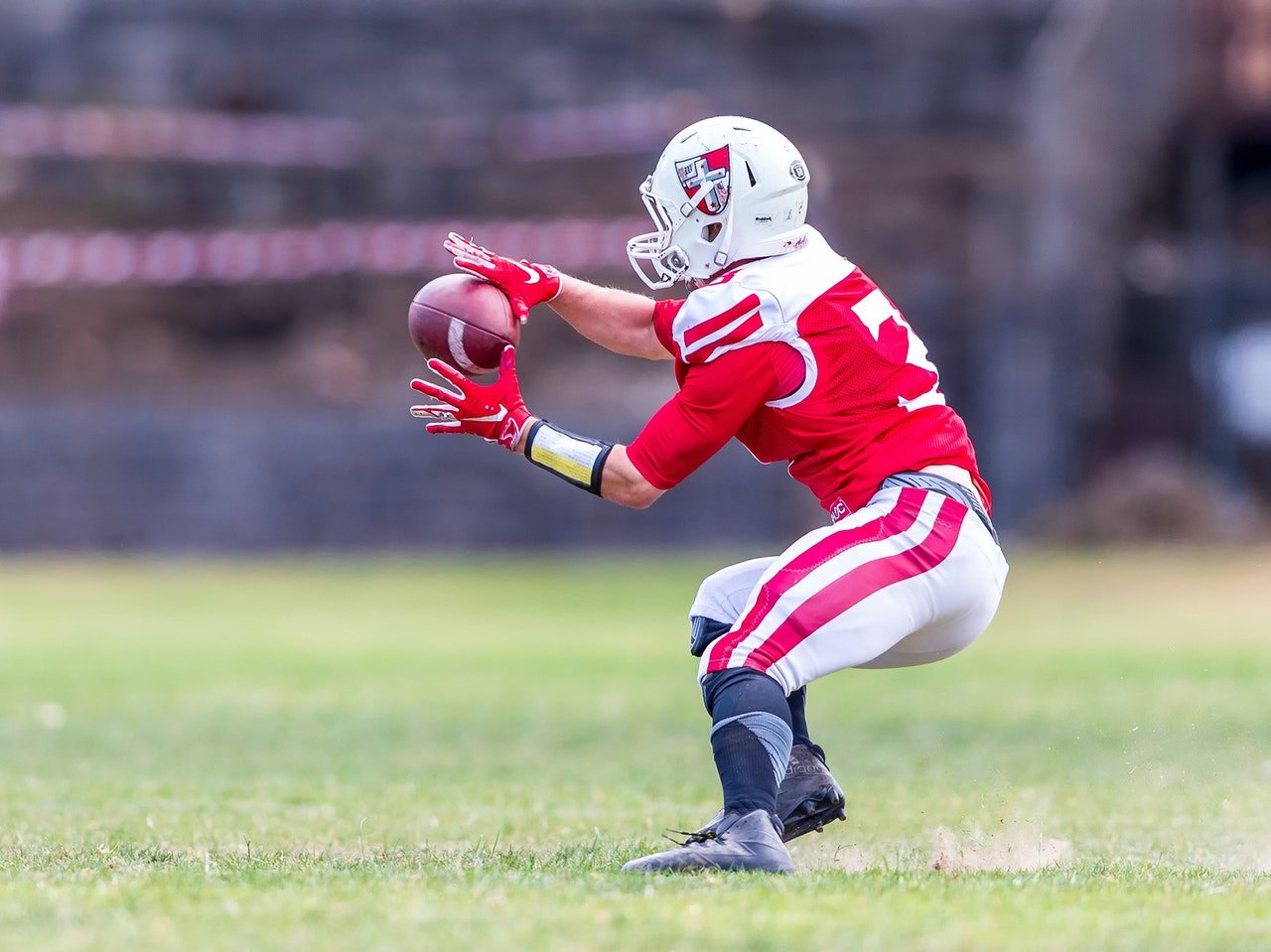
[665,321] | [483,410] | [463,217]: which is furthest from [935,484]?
[463,217]

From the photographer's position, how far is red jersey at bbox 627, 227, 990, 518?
18.4 ft

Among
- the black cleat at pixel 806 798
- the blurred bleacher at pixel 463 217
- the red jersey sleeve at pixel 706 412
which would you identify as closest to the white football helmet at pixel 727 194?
the red jersey sleeve at pixel 706 412

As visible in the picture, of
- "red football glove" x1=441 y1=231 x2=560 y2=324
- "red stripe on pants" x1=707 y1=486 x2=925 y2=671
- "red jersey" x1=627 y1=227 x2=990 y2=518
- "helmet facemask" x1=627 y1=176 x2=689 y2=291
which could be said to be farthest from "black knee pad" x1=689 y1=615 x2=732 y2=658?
"red football glove" x1=441 y1=231 x2=560 y2=324

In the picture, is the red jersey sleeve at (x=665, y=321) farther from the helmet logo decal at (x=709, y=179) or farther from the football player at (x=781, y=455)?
the helmet logo decal at (x=709, y=179)

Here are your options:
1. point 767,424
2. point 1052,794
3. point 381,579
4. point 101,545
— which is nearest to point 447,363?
point 767,424

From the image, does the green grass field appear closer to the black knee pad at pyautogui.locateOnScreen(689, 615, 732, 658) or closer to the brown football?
the black knee pad at pyautogui.locateOnScreen(689, 615, 732, 658)

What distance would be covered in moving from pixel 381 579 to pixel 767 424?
14.8m

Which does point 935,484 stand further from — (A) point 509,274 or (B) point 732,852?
(A) point 509,274

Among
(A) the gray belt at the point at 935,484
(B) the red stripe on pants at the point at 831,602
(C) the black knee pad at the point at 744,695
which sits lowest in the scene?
(C) the black knee pad at the point at 744,695

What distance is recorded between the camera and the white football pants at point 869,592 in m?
5.44

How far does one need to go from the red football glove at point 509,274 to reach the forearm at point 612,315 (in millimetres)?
120

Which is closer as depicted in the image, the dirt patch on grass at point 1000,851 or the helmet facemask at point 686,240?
the dirt patch on grass at point 1000,851

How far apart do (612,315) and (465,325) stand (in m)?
0.56

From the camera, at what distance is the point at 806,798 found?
5.77 meters
